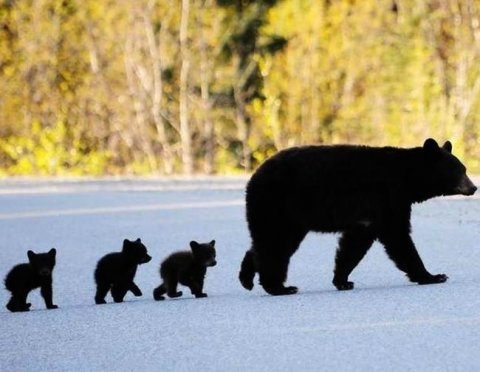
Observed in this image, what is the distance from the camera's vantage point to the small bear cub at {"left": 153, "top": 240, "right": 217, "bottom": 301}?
9.18 m

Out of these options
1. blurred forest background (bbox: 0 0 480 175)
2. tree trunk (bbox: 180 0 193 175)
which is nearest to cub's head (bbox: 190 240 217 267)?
blurred forest background (bbox: 0 0 480 175)

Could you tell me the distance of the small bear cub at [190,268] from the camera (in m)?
9.18

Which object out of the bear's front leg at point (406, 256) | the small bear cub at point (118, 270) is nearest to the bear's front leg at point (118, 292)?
the small bear cub at point (118, 270)

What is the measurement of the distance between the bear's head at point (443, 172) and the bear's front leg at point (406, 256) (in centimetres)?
48

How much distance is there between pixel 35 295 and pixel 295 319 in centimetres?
325

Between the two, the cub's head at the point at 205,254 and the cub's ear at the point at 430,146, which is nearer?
the cub's head at the point at 205,254

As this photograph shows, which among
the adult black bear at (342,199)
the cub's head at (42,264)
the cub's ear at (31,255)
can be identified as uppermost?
the adult black bear at (342,199)

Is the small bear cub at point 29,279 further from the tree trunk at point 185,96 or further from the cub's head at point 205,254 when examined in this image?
the tree trunk at point 185,96

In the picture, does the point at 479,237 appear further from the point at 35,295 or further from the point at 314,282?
the point at 35,295

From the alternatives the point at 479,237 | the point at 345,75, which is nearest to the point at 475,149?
the point at 345,75

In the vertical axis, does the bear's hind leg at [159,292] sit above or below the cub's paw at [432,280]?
below

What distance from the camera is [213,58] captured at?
39.7 m

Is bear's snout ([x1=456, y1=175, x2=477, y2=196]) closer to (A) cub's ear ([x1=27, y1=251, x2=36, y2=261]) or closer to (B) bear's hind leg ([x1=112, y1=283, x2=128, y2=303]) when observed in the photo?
(B) bear's hind leg ([x1=112, y1=283, x2=128, y2=303])

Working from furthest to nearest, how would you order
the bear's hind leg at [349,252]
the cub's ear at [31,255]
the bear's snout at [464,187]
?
the bear's snout at [464,187] → the bear's hind leg at [349,252] → the cub's ear at [31,255]
